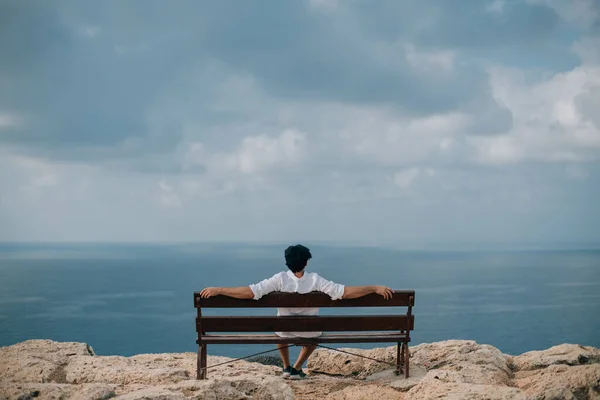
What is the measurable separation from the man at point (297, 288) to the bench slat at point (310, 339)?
0.12 m

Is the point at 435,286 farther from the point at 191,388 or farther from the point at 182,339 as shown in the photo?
the point at 191,388

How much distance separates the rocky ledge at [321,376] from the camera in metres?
6.50

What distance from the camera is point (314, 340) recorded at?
8266 millimetres

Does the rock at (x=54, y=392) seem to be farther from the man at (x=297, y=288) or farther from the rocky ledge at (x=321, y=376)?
the man at (x=297, y=288)

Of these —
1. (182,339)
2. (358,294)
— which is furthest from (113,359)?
(182,339)

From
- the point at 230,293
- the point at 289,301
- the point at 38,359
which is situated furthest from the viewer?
the point at 38,359

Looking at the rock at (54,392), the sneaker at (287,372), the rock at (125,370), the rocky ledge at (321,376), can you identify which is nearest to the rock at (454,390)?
the rocky ledge at (321,376)

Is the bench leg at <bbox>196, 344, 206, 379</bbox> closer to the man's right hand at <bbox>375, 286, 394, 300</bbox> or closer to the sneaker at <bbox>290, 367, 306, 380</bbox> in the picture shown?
the sneaker at <bbox>290, 367, 306, 380</bbox>

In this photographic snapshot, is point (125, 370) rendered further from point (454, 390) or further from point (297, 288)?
point (454, 390)

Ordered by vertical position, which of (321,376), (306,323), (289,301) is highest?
(289,301)

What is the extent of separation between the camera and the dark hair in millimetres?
8094

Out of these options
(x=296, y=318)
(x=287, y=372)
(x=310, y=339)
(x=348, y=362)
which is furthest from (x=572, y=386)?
(x=348, y=362)

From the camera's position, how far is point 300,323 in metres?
8.14

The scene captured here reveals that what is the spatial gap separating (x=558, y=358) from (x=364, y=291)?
339cm
